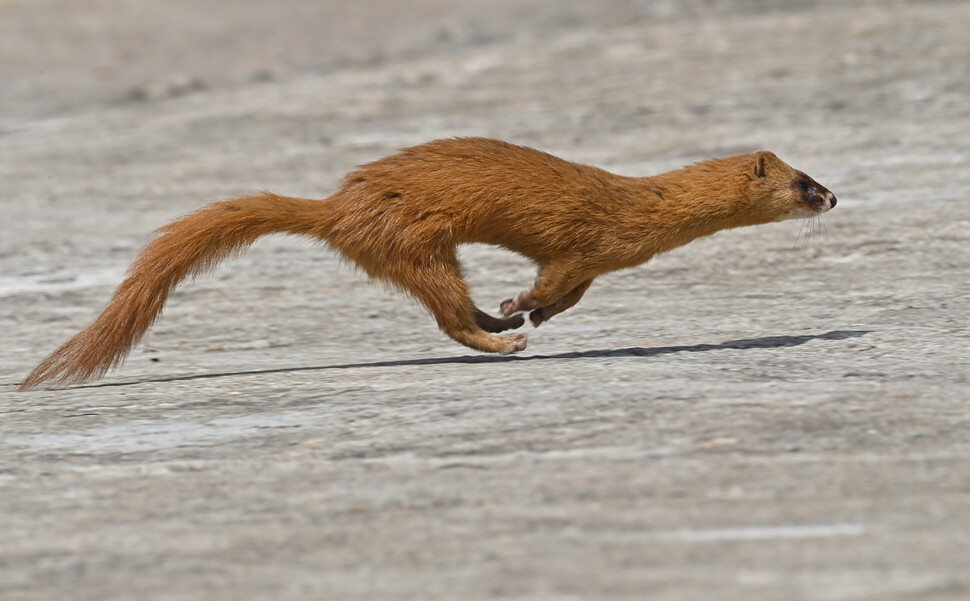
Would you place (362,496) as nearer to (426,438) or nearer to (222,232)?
(426,438)

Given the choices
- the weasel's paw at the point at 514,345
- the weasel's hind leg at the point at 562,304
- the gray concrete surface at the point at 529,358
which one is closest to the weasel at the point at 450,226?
the weasel's paw at the point at 514,345

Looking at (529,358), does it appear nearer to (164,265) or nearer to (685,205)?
(685,205)

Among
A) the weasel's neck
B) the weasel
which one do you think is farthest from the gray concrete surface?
the weasel's neck

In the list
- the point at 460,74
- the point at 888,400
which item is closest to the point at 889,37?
the point at 460,74

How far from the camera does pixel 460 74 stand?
39.0 feet

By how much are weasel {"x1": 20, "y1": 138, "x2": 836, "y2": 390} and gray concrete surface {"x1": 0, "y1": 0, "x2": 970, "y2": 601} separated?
0.26m

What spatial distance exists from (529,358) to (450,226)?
0.69 meters

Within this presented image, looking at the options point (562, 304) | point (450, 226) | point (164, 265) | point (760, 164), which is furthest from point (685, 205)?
point (164, 265)

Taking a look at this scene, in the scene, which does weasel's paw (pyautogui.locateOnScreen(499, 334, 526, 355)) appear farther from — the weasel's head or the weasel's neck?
the weasel's head

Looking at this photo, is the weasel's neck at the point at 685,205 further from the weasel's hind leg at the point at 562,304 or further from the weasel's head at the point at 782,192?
the weasel's hind leg at the point at 562,304

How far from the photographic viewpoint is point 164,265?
5156mm

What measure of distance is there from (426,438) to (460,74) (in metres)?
8.10

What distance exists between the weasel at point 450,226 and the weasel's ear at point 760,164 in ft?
0.03

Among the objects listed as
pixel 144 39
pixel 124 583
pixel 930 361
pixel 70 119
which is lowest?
pixel 124 583
